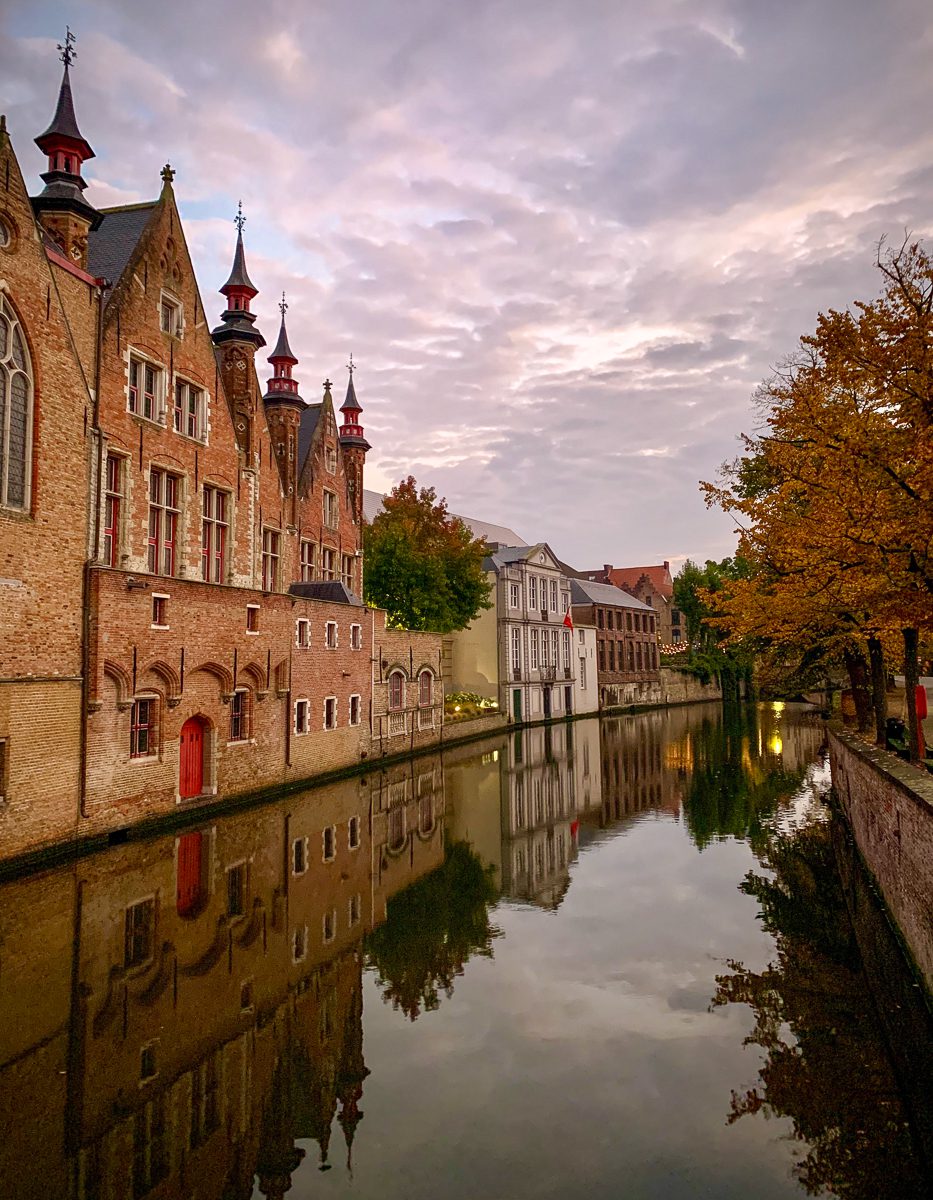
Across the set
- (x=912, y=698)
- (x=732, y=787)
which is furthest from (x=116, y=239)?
(x=732, y=787)

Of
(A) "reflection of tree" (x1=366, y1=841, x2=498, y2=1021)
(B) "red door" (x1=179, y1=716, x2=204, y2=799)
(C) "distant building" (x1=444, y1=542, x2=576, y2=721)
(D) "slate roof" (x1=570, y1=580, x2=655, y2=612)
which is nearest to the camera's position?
(A) "reflection of tree" (x1=366, y1=841, x2=498, y2=1021)

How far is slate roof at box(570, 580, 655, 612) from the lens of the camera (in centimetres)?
6956

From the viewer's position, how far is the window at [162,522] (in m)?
22.1

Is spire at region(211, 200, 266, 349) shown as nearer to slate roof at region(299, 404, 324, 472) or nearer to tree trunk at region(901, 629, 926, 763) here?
slate roof at region(299, 404, 324, 472)

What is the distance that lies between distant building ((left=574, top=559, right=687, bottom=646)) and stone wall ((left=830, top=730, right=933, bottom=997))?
230ft

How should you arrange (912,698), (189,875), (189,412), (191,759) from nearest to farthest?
1. (912,698)
2. (189,875)
3. (191,759)
4. (189,412)

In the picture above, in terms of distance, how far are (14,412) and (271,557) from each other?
1289cm

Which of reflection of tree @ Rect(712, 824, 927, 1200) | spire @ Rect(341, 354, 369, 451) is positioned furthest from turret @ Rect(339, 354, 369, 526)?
reflection of tree @ Rect(712, 824, 927, 1200)

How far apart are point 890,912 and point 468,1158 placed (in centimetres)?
865

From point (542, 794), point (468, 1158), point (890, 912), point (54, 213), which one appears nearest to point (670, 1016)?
point (468, 1158)

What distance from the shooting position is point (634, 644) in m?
75.9

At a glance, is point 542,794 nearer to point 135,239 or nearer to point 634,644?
point 135,239

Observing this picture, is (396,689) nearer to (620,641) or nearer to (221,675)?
(221,675)

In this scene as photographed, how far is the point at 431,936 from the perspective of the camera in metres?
12.7
